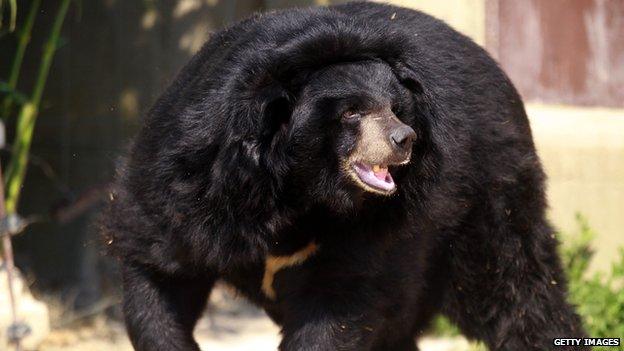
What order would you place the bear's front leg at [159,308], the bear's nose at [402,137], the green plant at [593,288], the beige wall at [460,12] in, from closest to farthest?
the bear's nose at [402,137], the bear's front leg at [159,308], the green plant at [593,288], the beige wall at [460,12]

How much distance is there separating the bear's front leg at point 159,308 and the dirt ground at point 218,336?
2.11 m

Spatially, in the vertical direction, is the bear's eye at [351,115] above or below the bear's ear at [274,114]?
below

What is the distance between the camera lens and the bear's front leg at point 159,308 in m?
3.61

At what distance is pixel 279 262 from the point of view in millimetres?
3695

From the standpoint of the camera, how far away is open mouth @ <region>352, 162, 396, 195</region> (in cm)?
347

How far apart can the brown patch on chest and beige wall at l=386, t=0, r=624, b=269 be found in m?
2.96

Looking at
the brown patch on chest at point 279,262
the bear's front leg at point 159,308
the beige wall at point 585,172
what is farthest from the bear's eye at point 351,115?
the beige wall at point 585,172

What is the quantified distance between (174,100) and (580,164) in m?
3.46

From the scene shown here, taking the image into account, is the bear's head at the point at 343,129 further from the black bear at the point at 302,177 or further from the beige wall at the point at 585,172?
the beige wall at the point at 585,172

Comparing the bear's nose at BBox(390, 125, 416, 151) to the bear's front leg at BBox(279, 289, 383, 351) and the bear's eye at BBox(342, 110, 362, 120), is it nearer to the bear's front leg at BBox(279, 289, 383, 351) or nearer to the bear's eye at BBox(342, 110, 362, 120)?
the bear's eye at BBox(342, 110, 362, 120)

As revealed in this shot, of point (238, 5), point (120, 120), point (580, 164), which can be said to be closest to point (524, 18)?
point (580, 164)

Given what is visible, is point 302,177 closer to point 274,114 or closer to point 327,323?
point 274,114

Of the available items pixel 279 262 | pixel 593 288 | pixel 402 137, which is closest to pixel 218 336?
pixel 593 288

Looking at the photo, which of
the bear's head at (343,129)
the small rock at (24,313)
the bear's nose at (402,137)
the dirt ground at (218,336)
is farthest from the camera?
the dirt ground at (218,336)
